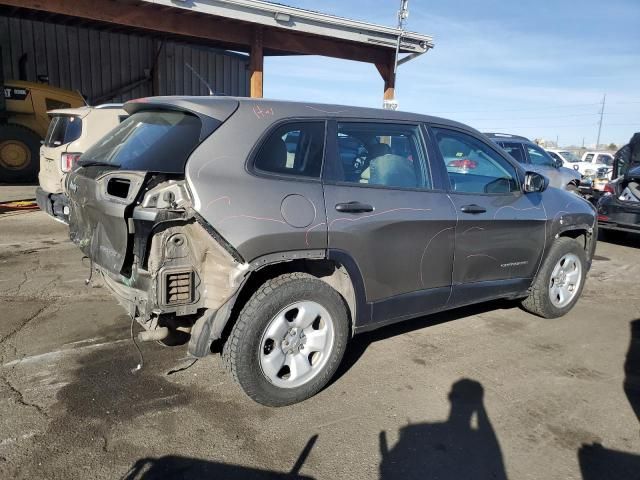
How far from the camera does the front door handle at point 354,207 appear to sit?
3.19 metres

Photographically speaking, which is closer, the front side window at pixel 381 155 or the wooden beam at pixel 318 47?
the front side window at pixel 381 155

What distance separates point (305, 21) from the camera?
1380 centimetres

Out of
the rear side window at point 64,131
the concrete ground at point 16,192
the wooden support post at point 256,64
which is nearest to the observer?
the rear side window at point 64,131

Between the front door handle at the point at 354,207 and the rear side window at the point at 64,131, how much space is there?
20.1 feet

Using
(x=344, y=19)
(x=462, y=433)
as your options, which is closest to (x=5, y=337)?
(x=462, y=433)

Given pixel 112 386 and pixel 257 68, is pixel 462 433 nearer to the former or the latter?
pixel 112 386

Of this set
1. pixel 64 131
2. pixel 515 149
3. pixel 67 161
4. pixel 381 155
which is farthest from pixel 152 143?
pixel 515 149

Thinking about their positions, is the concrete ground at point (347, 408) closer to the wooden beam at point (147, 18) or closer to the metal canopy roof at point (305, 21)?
the wooden beam at point (147, 18)

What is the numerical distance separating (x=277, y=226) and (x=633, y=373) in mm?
2962

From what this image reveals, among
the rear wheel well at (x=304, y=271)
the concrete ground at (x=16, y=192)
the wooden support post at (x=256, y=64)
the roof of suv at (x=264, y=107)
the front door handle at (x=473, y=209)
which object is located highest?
the wooden support post at (x=256, y=64)

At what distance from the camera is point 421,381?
3564mm

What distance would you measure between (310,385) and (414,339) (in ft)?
4.51

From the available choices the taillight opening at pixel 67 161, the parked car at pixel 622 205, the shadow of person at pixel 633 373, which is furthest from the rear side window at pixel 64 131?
the parked car at pixel 622 205

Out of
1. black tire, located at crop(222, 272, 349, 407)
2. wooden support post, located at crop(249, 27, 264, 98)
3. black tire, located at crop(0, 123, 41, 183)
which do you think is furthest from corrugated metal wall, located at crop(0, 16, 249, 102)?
black tire, located at crop(222, 272, 349, 407)
